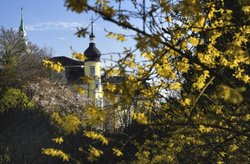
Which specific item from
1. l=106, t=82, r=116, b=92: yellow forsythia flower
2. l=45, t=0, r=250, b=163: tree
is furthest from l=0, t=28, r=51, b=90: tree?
l=106, t=82, r=116, b=92: yellow forsythia flower

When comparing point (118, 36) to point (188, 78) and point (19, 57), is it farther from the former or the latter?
point (19, 57)

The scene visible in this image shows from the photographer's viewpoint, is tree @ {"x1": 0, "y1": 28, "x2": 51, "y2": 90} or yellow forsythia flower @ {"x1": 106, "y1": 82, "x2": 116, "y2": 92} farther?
tree @ {"x1": 0, "y1": 28, "x2": 51, "y2": 90}

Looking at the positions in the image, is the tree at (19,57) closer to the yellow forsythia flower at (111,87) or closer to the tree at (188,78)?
the tree at (188,78)

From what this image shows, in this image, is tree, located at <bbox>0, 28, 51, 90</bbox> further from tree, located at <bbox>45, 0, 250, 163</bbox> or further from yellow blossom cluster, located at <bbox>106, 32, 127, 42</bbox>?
yellow blossom cluster, located at <bbox>106, 32, 127, 42</bbox>

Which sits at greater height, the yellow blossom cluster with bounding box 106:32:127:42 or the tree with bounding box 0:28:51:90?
the tree with bounding box 0:28:51:90

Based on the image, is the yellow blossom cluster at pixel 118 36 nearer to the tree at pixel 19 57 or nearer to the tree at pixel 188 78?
the tree at pixel 188 78

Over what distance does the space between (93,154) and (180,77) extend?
8.59 feet

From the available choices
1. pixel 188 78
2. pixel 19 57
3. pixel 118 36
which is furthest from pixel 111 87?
pixel 19 57

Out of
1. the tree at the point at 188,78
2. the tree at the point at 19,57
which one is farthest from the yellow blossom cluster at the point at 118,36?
the tree at the point at 19,57

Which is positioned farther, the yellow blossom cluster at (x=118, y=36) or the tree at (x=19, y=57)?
the tree at (x=19, y=57)

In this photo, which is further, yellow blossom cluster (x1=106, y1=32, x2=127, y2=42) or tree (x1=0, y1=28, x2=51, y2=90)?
tree (x1=0, y1=28, x2=51, y2=90)

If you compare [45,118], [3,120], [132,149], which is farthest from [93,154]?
[3,120]

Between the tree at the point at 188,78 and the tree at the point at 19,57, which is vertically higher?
the tree at the point at 19,57

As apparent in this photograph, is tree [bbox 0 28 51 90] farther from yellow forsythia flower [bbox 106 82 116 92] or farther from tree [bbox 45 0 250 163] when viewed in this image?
yellow forsythia flower [bbox 106 82 116 92]
